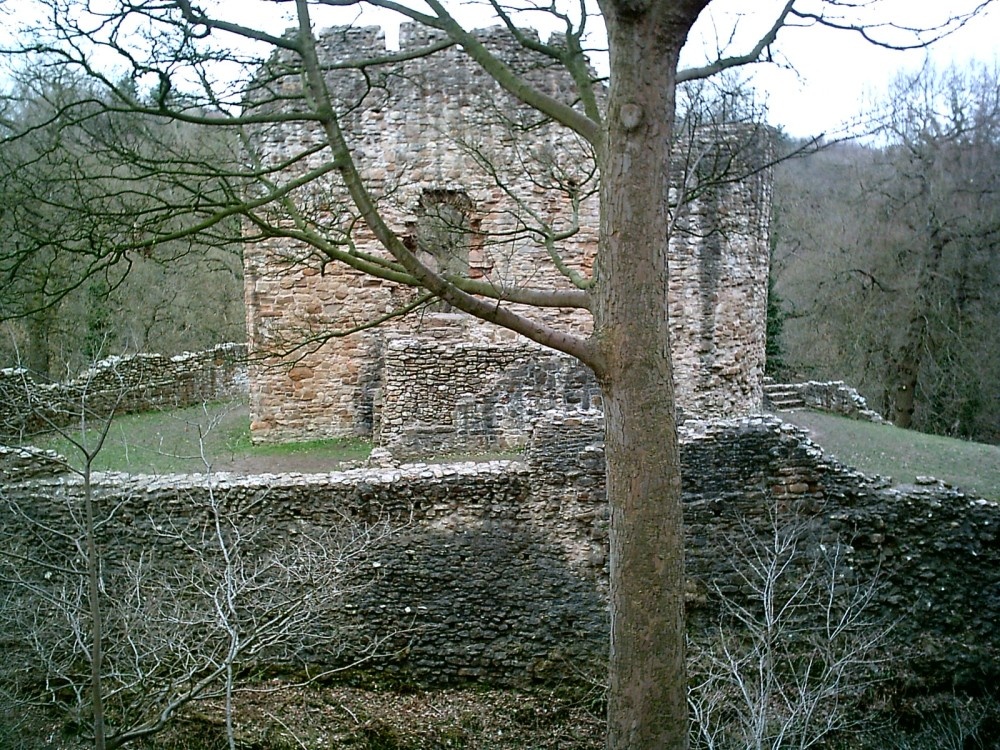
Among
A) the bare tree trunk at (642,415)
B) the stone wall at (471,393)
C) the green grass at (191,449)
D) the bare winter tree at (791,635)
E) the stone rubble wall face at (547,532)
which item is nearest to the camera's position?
the bare tree trunk at (642,415)

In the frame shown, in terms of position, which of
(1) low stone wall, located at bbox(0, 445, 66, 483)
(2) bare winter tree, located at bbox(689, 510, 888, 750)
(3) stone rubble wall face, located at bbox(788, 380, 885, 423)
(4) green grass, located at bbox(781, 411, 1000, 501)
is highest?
(3) stone rubble wall face, located at bbox(788, 380, 885, 423)

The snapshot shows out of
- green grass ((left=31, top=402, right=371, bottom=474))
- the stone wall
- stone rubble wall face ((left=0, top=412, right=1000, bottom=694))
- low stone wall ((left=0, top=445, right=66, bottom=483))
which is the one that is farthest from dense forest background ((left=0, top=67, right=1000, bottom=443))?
stone rubble wall face ((left=0, top=412, right=1000, bottom=694))

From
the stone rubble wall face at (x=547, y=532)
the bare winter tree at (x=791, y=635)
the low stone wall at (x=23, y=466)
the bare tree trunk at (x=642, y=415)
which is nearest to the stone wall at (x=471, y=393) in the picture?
the stone rubble wall face at (x=547, y=532)

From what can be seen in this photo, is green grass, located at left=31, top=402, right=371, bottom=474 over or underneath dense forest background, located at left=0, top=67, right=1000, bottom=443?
underneath

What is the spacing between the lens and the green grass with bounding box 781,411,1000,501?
10.9 meters

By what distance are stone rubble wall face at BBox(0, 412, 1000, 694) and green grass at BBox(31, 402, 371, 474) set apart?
276 cm

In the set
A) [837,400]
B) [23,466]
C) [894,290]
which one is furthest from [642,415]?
[894,290]

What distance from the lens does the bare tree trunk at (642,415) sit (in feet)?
13.8

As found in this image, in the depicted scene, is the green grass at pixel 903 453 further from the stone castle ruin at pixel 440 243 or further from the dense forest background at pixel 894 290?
the dense forest background at pixel 894 290

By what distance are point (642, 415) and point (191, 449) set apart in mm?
10145

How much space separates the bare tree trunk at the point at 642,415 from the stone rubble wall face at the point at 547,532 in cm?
392

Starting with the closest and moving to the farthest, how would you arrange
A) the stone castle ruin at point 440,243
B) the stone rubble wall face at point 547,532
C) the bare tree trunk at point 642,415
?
the bare tree trunk at point 642,415 < the stone rubble wall face at point 547,532 < the stone castle ruin at point 440,243

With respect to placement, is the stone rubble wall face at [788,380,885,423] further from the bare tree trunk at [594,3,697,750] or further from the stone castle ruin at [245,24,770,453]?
the bare tree trunk at [594,3,697,750]

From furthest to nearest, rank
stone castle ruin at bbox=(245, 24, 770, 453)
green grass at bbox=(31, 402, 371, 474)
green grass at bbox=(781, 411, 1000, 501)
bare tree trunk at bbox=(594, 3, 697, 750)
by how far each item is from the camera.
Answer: stone castle ruin at bbox=(245, 24, 770, 453)
green grass at bbox=(31, 402, 371, 474)
green grass at bbox=(781, 411, 1000, 501)
bare tree trunk at bbox=(594, 3, 697, 750)
